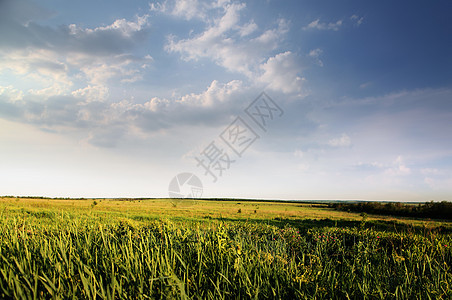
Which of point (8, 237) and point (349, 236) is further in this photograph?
point (349, 236)

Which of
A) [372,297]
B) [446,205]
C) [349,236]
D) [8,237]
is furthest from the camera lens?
[446,205]

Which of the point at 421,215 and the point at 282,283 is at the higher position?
the point at 282,283

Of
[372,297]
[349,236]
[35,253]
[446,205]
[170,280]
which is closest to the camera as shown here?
[170,280]

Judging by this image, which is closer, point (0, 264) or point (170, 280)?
point (170, 280)

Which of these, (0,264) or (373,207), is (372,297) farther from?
(373,207)

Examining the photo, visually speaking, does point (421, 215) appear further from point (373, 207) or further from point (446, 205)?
point (373, 207)

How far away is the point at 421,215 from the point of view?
74000mm

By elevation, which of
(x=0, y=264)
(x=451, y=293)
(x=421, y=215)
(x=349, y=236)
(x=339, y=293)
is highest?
(x=0, y=264)

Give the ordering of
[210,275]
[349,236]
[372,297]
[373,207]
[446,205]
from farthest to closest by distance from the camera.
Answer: [373,207], [446,205], [349,236], [210,275], [372,297]

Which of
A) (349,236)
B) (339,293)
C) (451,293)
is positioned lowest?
(349,236)

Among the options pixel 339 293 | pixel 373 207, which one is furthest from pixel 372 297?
pixel 373 207

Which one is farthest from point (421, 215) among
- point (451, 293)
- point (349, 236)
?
point (451, 293)

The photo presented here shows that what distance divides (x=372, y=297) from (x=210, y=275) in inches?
68.0

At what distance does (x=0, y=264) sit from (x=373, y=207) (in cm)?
10733
